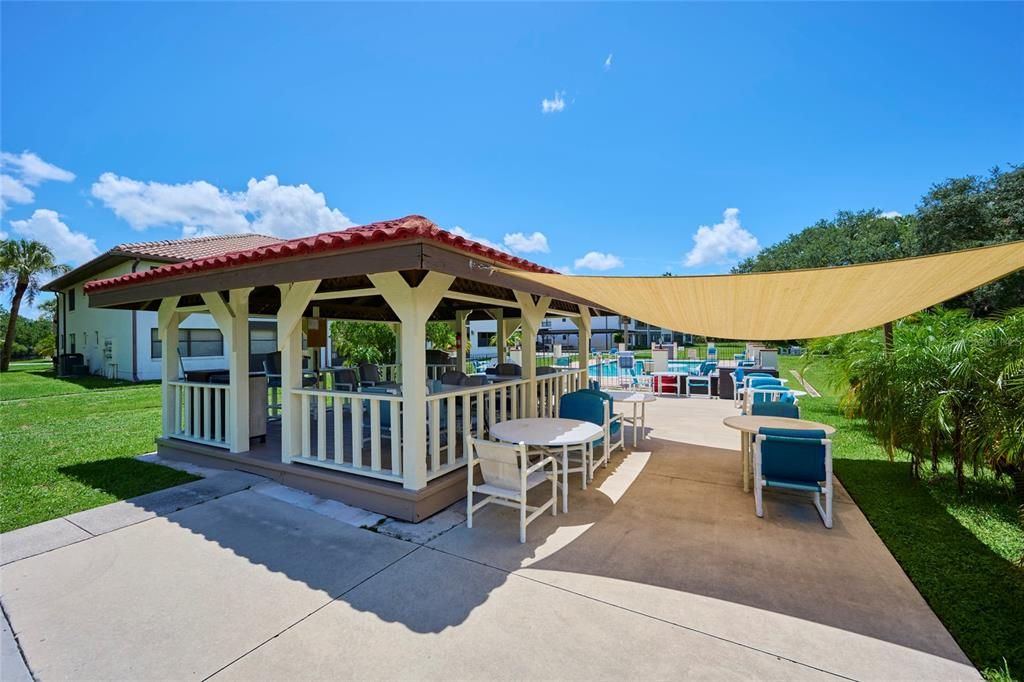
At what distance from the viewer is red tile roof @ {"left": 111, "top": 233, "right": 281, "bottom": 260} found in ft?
60.4

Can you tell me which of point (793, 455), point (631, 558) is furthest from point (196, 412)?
point (793, 455)


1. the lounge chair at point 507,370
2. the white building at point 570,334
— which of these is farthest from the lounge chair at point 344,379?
the white building at point 570,334

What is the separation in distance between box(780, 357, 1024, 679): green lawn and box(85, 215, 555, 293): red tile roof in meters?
4.32

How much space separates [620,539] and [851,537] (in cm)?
218

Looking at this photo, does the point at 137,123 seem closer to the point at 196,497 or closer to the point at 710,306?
the point at 196,497

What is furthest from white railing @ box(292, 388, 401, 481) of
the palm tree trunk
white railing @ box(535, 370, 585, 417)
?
the palm tree trunk

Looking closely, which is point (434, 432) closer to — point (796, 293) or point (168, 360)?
point (796, 293)

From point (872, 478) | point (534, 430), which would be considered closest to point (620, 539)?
point (534, 430)

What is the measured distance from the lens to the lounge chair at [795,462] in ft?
14.3

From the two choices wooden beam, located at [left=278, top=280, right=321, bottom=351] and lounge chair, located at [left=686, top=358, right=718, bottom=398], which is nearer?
wooden beam, located at [left=278, top=280, right=321, bottom=351]

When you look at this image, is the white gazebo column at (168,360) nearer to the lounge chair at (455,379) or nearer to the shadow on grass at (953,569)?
the lounge chair at (455,379)

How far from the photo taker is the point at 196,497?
5121 millimetres

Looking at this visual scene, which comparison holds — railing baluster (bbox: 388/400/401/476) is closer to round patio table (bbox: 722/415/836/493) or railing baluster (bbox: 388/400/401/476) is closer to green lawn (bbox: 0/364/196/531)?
green lawn (bbox: 0/364/196/531)

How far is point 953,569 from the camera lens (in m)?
3.50
